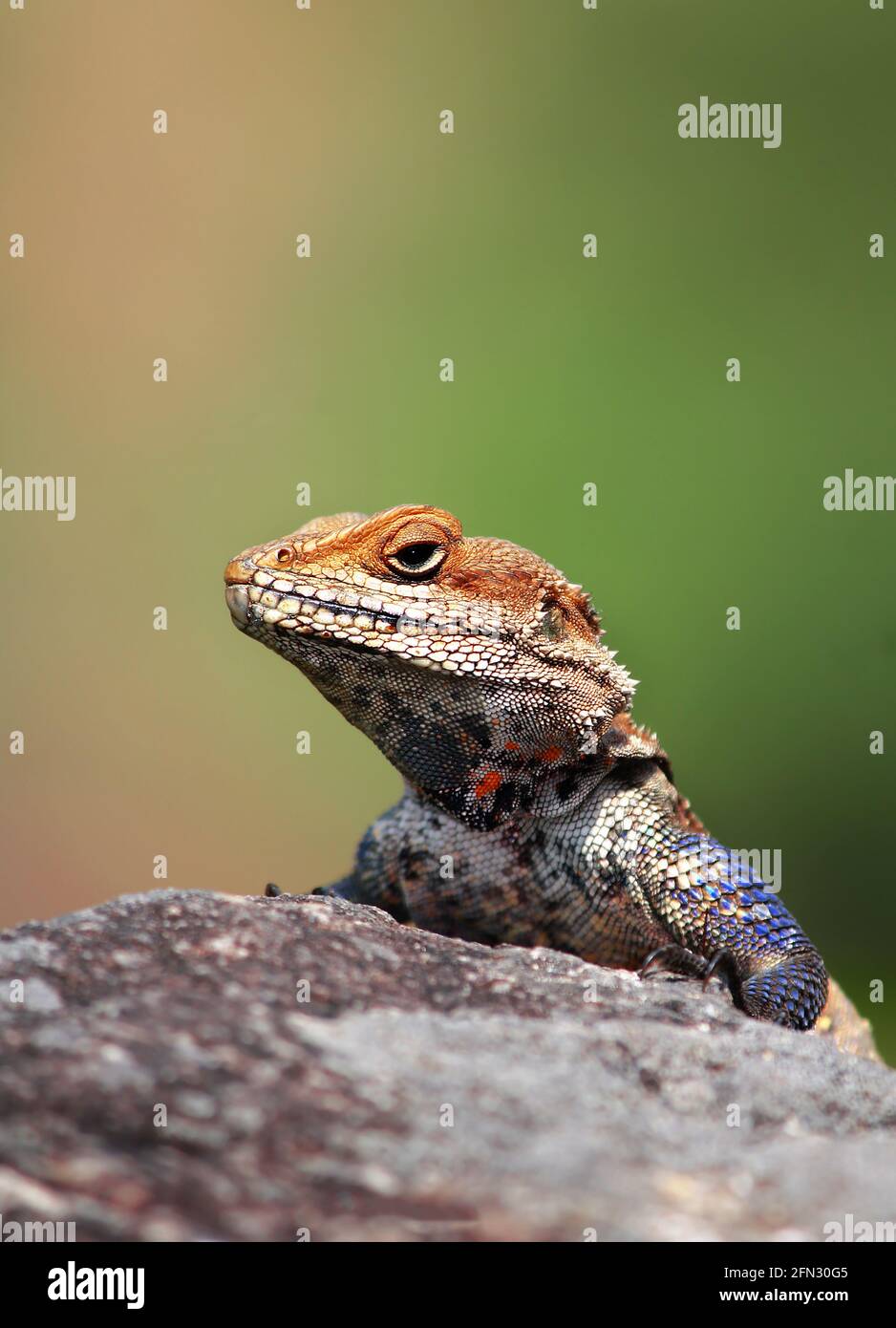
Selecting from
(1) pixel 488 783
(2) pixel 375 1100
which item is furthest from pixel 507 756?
(2) pixel 375 1100

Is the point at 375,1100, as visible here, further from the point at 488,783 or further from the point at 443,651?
the point at 488,783

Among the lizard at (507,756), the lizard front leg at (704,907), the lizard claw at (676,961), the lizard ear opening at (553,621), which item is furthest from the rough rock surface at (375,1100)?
the lizard ear opening at (553,621)

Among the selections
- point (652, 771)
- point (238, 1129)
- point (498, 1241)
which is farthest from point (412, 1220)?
point (652, 771)

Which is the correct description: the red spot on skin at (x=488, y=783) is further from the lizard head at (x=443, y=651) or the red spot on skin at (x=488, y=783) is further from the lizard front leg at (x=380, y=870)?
the lizard front leg at (x=380, y=870)

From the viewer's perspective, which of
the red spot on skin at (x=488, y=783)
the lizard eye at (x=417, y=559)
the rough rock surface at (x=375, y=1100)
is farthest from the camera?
the red spot on skin at (x=488, y=783)

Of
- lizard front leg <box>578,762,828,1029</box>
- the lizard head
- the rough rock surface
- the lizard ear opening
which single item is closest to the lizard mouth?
the lizard head

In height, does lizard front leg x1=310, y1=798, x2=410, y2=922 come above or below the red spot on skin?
below

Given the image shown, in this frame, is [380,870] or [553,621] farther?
[380,870]

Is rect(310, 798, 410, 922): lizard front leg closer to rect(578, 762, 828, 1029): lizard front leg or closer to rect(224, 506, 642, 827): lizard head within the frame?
rect(224, 506, 642, 827): lizard head
